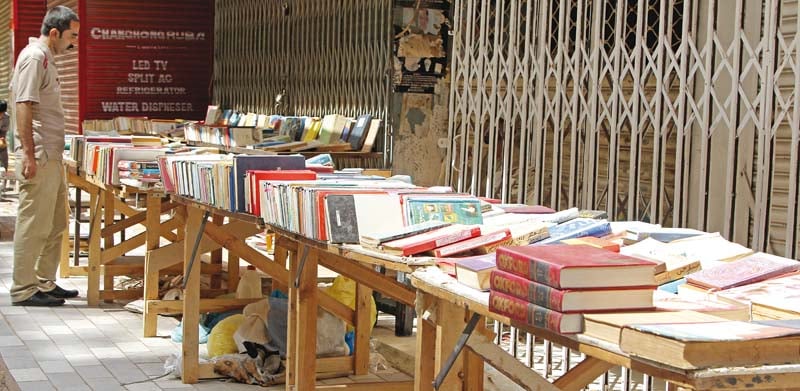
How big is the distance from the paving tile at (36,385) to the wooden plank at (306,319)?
162 cm

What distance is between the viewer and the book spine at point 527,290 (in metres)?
2.75

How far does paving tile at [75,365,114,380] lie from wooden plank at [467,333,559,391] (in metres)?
3.53

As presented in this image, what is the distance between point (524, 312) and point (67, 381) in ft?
13.2

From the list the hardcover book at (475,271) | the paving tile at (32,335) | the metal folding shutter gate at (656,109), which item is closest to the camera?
the hardcover book at (475,271)

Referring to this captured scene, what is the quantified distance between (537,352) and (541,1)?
226cm

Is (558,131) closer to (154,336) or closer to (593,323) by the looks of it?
(154,336)

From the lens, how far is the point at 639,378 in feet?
21.7

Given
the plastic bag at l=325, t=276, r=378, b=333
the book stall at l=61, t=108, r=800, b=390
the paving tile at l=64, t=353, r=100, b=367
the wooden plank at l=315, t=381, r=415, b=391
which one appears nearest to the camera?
the book stall at l=61, t=108, r=800, b=390

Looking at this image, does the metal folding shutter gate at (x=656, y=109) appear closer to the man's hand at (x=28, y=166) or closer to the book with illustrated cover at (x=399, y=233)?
the book with illustrated cover at (x=399, y=233)

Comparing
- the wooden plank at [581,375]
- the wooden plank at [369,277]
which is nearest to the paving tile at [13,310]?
the wooden plank at [369,277]

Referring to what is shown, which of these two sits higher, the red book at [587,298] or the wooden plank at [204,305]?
the red book at [587,298]

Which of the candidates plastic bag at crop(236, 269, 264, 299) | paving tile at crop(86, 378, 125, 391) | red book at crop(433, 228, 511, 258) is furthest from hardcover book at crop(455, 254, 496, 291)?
plastic bag at crop(236, 269, 264, 299)

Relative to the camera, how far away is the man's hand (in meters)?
7.75

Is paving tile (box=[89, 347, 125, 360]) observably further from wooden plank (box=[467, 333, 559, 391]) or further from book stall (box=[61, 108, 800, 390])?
wooden plank (box=[467, 333, 559, 391])
